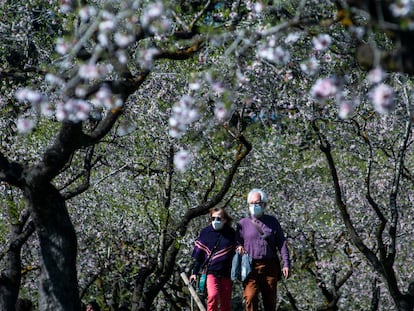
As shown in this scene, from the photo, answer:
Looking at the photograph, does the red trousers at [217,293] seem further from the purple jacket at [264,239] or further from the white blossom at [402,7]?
the white blossom at [402,7]

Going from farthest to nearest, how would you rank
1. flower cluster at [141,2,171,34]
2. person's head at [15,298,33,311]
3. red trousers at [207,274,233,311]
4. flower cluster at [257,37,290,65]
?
1. person's head at [15,298,33,311]
2. red trousers at [207,274,233,311]
3. flower cluster at [257,37,290,65]
4. flower cluster at [141,2,171,34]

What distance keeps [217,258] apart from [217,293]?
448 millimetres

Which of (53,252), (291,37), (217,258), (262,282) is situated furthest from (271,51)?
(217,258)

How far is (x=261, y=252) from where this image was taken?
11.2m

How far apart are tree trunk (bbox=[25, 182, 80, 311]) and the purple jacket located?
225 centimetres

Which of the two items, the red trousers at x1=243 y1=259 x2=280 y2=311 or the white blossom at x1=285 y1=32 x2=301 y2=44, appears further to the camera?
the red trousers at x1=243 y1=259 x2=280 y2=311

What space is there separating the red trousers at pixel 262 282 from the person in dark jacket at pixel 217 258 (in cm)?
47

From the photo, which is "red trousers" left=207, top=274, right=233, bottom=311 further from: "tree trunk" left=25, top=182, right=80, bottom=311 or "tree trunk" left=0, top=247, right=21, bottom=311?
"tree trunk" left=0, top=247, right=21, bottom=311

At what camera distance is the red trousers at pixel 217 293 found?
11.7m

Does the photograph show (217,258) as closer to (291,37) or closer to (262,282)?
(262,282)

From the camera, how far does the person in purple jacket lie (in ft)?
37.0

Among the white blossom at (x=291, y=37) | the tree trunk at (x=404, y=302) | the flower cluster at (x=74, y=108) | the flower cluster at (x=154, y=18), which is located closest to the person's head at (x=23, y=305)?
the tree trunk at (x=404, y=302)

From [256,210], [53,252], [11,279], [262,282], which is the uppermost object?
[11,279]

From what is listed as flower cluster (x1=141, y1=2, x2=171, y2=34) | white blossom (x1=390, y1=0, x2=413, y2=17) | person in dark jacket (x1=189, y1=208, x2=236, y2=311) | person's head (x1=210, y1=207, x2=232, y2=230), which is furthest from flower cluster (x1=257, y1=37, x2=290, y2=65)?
person in dark jacket (x1=189, y1=208, x2=236, y2=311)
